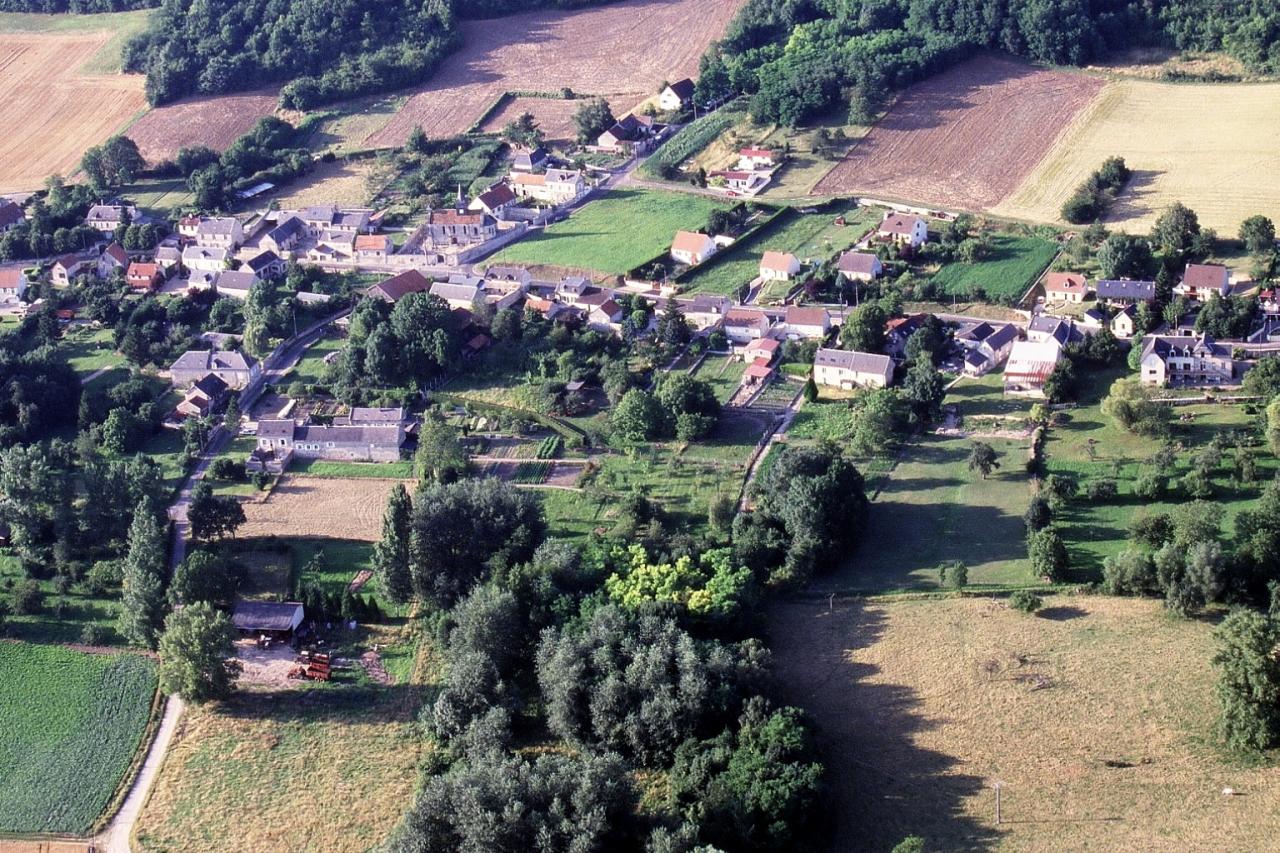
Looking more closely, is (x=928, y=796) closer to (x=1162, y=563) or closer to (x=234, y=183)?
(x=1162, y=563)

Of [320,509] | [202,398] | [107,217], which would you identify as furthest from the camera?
[107,217]

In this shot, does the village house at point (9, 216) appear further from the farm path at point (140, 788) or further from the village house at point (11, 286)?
the farm path at point (140, 788)

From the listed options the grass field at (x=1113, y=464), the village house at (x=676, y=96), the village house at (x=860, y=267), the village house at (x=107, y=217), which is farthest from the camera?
the village house at (x=676, y=96)

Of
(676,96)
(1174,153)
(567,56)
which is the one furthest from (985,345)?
(567,56)

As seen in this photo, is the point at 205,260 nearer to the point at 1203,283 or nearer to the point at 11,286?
the point at 11,286

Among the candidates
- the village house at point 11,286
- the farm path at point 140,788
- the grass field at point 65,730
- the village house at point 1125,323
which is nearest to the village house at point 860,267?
the village house at point 1125,323

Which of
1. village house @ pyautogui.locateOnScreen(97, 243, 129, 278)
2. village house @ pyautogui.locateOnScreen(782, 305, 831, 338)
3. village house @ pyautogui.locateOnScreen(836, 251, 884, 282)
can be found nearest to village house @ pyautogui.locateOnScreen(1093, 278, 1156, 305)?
village house @ pyautogui.locateOnScreen(836, 251, 884, 282)

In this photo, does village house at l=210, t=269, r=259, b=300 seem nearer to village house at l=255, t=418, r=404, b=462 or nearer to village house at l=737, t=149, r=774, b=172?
village house at l=255, t=418, r=404, b=462
